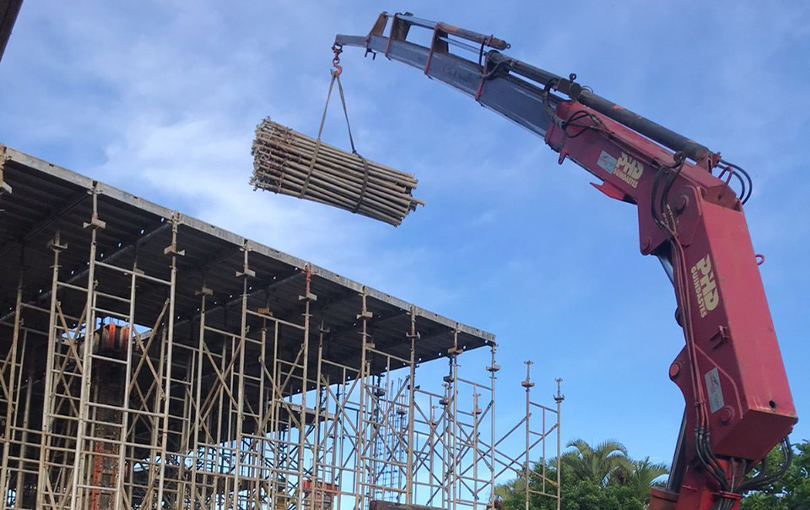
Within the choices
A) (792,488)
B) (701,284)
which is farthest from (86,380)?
(792,488)

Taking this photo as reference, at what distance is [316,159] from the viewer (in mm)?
21250

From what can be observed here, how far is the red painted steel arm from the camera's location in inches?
421

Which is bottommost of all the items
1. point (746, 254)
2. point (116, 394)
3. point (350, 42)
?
point (746, 254)

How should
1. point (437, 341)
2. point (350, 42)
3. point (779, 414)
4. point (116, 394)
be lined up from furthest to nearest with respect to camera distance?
point (437, 341)
point (116, 394)
point (350, 42)
point (779, 414)

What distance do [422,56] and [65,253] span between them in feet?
31.7

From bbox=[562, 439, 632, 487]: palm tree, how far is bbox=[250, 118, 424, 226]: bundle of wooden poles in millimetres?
16835

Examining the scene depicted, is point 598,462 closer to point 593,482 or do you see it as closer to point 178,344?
point 593,482

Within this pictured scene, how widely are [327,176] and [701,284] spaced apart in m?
11.1

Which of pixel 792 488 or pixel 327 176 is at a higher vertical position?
pixel 327 176

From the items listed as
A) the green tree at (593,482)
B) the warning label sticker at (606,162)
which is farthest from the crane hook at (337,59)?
the green tree at (593,482)

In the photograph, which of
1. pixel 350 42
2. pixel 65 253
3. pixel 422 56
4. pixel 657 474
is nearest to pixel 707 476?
pixel 422 56

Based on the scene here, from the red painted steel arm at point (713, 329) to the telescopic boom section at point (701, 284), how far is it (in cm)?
Answer: 1

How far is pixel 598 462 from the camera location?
Answer: 35656mm

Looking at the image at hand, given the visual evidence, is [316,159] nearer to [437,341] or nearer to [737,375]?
[437,341]
